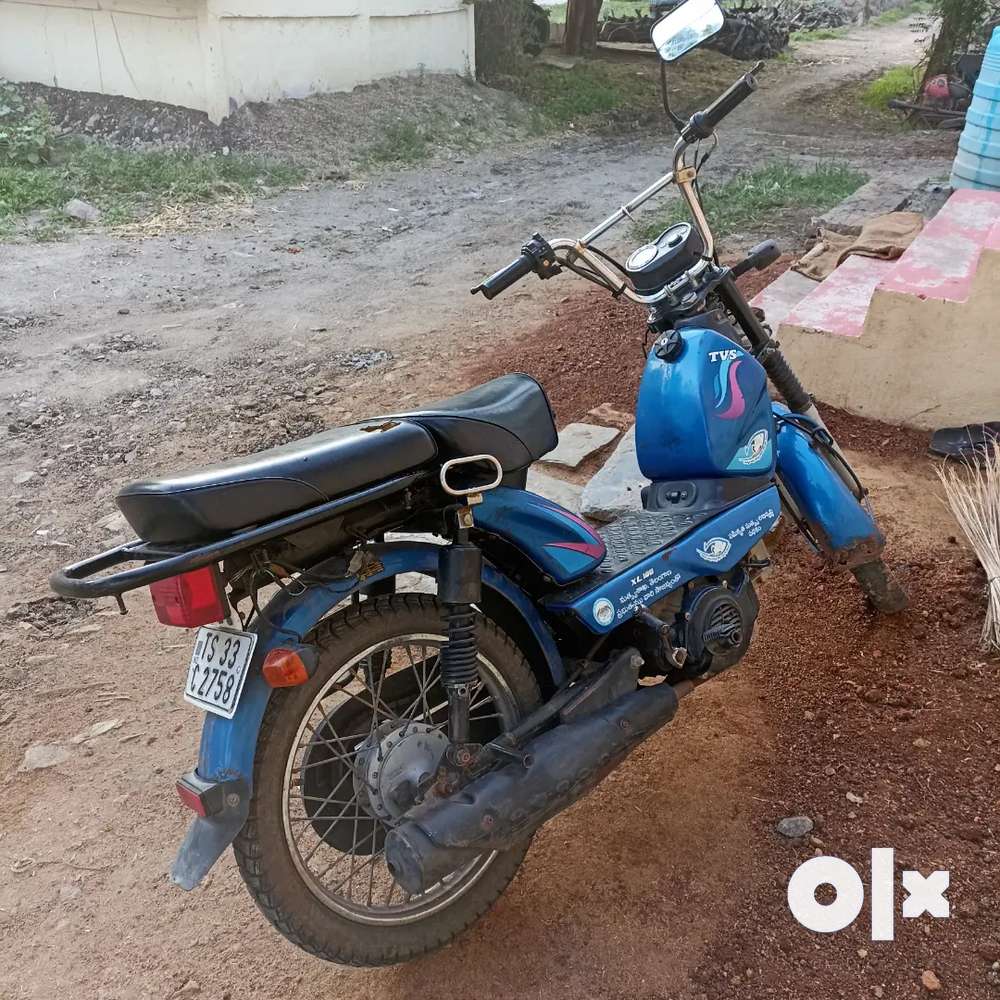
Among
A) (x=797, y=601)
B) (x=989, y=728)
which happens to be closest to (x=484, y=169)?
(x=797, y=601)

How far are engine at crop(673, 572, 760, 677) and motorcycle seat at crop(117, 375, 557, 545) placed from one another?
59 centimetres

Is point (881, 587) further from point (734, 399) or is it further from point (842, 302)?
point (842, 302)

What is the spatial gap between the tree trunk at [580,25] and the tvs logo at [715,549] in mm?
15210

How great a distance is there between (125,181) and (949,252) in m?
7.09

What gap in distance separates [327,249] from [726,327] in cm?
547

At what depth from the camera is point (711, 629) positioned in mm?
2410

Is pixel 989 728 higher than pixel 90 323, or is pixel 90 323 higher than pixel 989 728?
pixel 989 728

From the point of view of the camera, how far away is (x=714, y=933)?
2145 mm

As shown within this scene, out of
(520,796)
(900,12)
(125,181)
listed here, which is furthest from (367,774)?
(900,12)

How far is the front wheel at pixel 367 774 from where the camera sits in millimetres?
1864

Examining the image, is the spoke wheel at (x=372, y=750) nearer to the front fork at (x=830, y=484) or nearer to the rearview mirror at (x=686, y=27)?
the front fork at (x=830, y=484)

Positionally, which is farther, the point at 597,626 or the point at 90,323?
the point at 90,323

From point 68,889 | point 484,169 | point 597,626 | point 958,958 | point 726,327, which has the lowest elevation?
point 484,169

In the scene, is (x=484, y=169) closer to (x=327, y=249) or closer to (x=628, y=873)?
(x=327, y=249)
